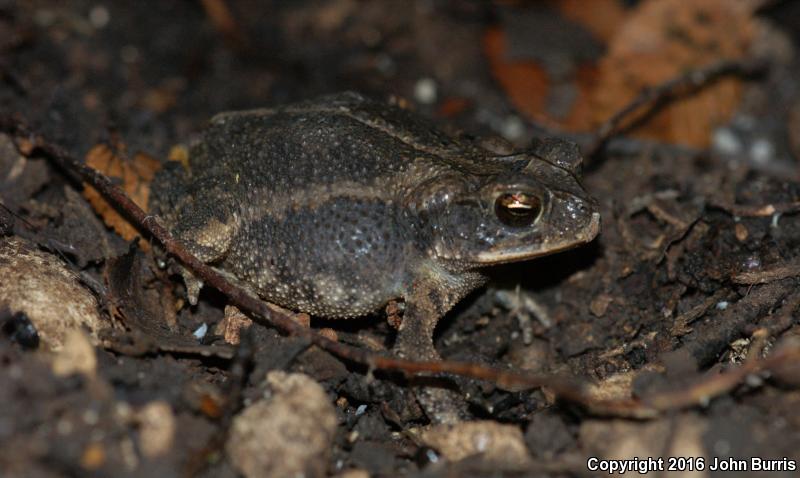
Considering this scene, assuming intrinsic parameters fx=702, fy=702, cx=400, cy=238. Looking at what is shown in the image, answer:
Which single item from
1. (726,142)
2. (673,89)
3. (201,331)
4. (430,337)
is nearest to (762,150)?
(726,142)

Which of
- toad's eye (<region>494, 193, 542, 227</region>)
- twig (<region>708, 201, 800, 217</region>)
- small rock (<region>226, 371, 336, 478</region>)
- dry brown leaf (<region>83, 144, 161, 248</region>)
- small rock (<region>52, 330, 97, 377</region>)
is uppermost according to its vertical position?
toad's eye (<region>494, 193, 542, 227</region>)

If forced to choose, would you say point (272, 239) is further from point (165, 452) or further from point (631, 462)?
point (631, 462)

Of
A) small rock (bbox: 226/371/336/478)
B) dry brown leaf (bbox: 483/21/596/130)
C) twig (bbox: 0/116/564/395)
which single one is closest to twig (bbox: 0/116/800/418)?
twig (bbox: 0/116/564/395)

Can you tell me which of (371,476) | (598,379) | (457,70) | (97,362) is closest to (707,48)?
(457,70)

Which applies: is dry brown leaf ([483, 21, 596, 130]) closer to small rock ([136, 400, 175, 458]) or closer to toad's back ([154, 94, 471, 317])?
toad's back ([154, 94, 471, 317])

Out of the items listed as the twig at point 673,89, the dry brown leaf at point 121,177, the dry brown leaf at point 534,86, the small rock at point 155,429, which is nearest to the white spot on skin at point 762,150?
the twig at point 673,89

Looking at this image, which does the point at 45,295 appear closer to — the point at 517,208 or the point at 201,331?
the point at 201,331
